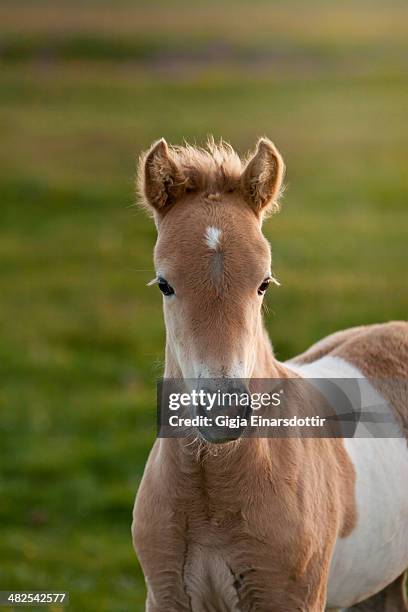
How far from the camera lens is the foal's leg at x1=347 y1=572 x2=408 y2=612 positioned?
603 cm

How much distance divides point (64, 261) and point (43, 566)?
11.1 m

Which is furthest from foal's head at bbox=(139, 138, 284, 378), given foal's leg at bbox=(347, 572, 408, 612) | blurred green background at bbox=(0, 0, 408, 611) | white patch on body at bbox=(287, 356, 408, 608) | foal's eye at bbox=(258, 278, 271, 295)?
foal's leg at bbox=(347, 572, 408, 612)

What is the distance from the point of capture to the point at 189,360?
425cm

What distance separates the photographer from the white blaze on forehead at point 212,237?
432 cm

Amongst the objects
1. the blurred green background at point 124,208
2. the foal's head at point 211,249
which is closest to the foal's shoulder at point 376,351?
the blurred green background at point 124,208

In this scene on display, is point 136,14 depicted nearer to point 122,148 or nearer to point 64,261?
point 122,148

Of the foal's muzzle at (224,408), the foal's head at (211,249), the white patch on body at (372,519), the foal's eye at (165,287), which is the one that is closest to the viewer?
the foal's muzzle at (224,408)

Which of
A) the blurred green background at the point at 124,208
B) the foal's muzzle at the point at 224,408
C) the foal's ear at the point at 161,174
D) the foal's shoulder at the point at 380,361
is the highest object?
the blurred green background at the point at 124,208

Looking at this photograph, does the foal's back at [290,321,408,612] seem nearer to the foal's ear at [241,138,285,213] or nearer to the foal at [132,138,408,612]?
the foal at [132,138,408,612]

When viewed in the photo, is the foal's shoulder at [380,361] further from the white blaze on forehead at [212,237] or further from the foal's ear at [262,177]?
Answer: the white blaze on forehead at [212,237]

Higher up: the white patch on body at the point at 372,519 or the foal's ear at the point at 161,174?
the foal's ear at the point at 161,174

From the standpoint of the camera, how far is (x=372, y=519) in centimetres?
510

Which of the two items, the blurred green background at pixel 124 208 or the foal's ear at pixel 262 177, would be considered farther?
the blurred green background at pixel 124 208

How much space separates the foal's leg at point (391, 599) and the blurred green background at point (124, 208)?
1.80 m
